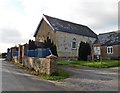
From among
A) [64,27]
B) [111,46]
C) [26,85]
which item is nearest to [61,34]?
[64,27]

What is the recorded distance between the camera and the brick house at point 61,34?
35812mm

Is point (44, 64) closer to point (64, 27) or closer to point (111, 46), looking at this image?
point (64, 27)

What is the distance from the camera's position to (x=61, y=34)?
36.1 metres

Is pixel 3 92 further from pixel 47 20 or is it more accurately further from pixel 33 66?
pixel 47 20

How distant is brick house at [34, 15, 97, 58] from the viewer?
35.8 m

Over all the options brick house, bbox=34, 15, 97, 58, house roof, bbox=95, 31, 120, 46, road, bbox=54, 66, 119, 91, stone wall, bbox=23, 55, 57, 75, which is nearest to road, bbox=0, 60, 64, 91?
road, bbox=54, 66, 119, 91

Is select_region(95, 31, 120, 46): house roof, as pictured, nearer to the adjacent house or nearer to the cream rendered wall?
the adjacent house

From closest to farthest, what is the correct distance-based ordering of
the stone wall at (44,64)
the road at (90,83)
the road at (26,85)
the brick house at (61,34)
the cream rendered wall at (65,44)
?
the road at (26,85) → the road at (90,83) → the stone wall at (44,64) → the brick house at (61,34) → the cream rendered wall at (65,44)

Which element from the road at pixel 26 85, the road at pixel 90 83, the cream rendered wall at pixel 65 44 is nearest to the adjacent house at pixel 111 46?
the cream rendered wall at pixel 65 44

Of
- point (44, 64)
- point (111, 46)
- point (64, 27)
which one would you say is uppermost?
point (64, 27)

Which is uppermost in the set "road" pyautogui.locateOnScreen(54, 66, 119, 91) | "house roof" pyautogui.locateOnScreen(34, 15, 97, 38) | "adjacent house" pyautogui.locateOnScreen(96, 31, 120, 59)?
"house roof" pyautogui.locateOnScreen(34, 15, 97, 38)

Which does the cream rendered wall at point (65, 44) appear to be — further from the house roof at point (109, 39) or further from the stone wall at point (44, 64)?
the stone wall at point (44, 64)

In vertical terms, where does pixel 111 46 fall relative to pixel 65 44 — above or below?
below

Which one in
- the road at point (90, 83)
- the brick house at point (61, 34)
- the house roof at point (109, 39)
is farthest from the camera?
the house roof at point (109, 39)
